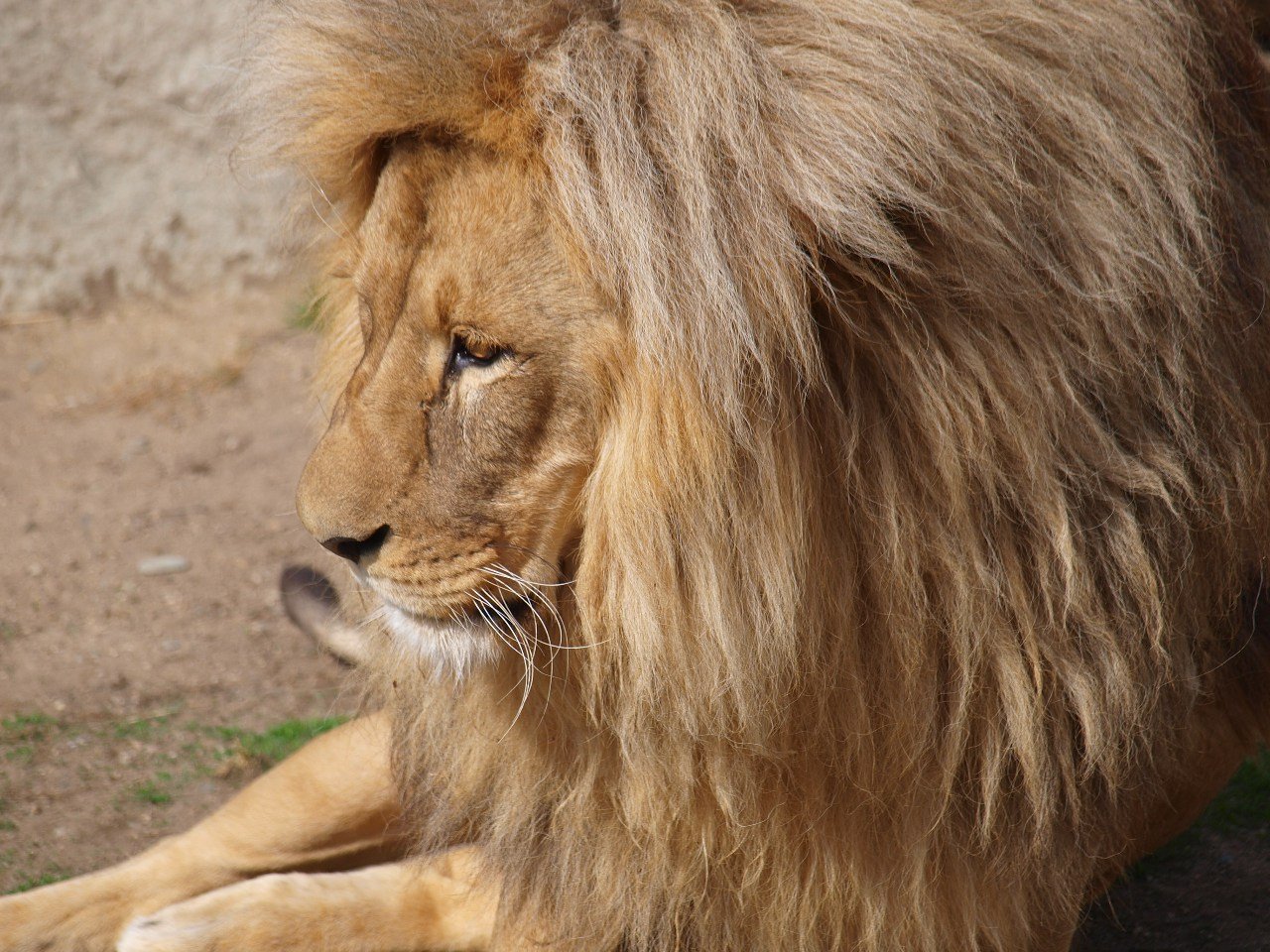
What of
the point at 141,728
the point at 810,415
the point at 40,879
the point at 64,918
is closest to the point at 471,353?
the point at 810,415

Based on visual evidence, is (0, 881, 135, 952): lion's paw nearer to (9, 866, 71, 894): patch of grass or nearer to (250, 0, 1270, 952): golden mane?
(9, 866, 71, 894): patch of grass

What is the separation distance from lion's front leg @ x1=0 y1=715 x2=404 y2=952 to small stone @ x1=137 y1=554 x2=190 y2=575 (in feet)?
4.23

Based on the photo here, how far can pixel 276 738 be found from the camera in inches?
119

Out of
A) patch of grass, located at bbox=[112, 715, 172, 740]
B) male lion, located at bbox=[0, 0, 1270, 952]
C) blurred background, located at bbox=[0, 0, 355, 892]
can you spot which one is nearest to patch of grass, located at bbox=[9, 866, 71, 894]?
blurred background, located at bbox=[0, 0, 355, 892]

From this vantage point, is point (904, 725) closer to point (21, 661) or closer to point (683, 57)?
point (683, 57)

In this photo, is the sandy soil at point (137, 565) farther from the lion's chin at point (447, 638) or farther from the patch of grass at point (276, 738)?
the lion's chin at point (447, 638)

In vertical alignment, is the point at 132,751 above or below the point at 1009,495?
below

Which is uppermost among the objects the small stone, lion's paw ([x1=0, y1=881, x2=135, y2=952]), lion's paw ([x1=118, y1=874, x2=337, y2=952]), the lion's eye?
the lion's eye

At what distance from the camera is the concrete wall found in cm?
475

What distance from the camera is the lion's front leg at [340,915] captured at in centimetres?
233

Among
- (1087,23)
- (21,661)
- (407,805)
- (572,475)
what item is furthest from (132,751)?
(1087,23)

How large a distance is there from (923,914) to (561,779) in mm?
528

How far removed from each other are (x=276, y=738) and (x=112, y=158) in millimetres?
2741

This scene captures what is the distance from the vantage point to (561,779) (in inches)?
74.9
